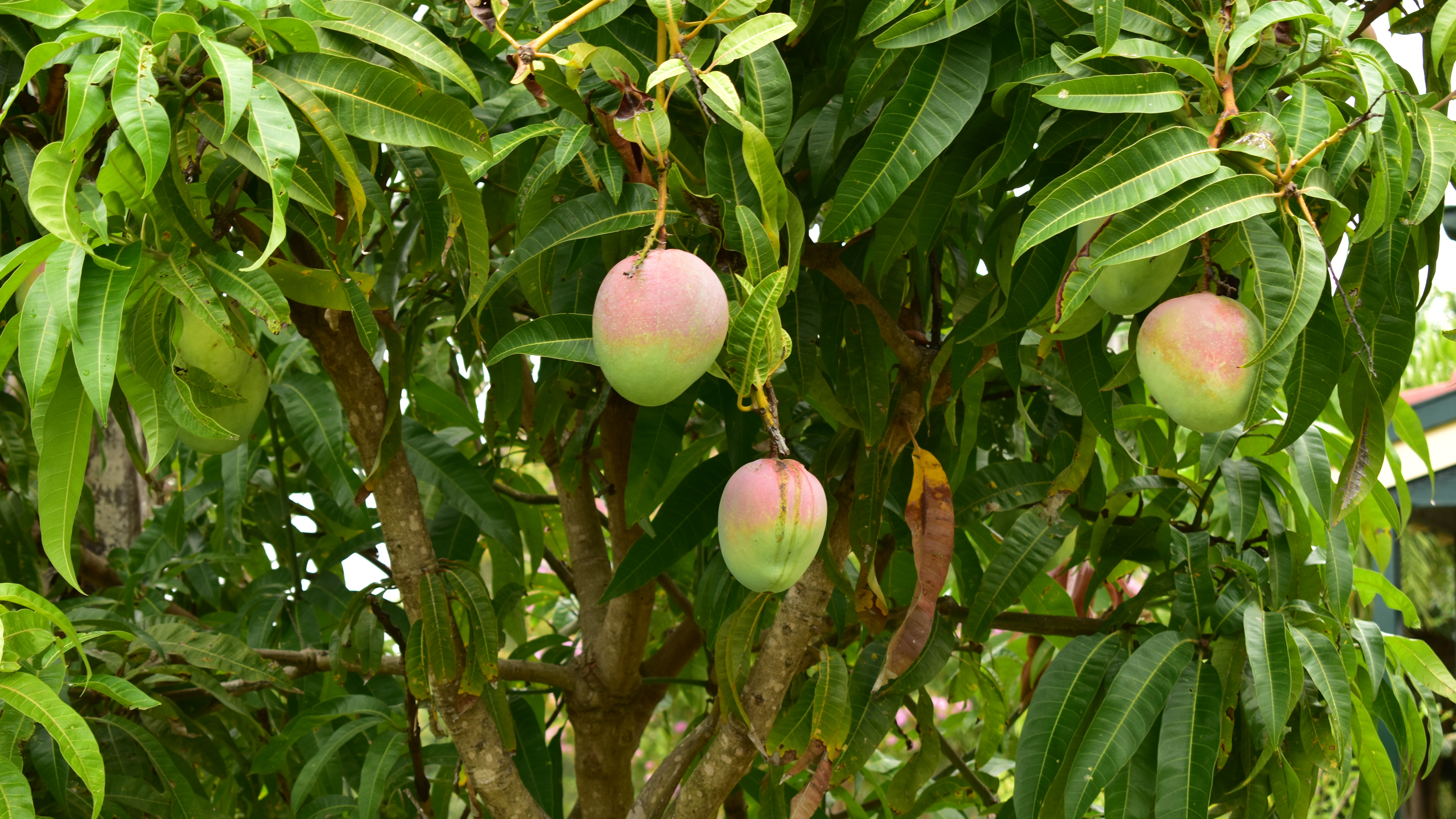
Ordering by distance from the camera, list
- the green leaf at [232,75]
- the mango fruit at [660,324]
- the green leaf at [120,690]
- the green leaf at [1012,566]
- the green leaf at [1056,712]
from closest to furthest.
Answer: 1. the green leaf at [232,75]
2. the mango fruit at [660,324]
3. the green leaf at [120,690]
4. the green leaf at [1056,712]
5. the green leaf at [1012,566]

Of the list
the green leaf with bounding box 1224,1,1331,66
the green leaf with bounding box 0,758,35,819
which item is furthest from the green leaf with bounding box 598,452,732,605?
the green leaf with bounding box 1224,1,1331,66

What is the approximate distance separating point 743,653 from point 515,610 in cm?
82

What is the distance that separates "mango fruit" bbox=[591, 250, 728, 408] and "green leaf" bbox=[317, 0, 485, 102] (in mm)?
185

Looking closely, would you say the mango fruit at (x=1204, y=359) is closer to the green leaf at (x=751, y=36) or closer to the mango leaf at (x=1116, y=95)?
the mango leaf at (x=1116, y=95)

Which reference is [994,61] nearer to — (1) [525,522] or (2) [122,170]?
(2) [122,170]

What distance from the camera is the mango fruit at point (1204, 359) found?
847 mm

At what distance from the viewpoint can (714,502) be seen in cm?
134

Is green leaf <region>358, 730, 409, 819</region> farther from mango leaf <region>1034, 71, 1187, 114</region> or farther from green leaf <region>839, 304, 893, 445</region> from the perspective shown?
mango leaf <region>1034, 71, 1187, 114</region>

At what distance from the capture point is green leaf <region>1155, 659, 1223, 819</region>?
42.1 inches

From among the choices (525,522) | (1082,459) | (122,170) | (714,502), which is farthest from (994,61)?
(525,522)

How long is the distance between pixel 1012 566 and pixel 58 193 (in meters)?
0.97

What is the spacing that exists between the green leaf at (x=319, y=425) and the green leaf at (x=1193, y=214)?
965mm

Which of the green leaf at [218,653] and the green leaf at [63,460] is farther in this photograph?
the green leaf at [218,653]

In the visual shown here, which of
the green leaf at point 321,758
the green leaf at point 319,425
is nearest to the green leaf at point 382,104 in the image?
the green leaf at point 319,425
